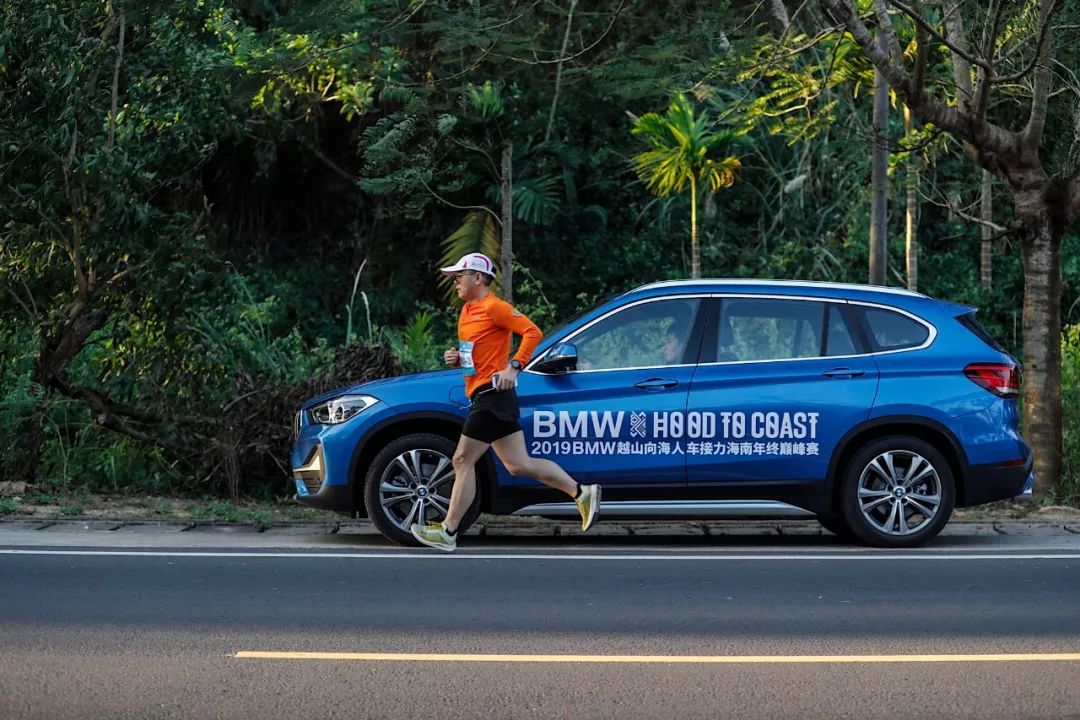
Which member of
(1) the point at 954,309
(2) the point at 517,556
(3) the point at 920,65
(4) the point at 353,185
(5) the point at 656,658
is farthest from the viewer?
(4) the point at 353,185

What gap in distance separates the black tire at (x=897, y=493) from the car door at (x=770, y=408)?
243mm

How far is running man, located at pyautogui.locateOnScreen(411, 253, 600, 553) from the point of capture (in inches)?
411

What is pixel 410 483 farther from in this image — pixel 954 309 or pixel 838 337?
pixel 954 309

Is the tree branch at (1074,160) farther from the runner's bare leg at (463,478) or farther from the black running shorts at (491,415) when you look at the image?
the runner's bare leg at (463,478)

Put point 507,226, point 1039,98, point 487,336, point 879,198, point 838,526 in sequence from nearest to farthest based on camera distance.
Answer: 1. point 487,336
2. point 838,526
3. point 1039,98
4. point 879,198
5. point 507,226

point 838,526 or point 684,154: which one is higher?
point 684,154

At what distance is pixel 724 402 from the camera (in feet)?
36.4

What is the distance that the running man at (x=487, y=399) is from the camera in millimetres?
10430

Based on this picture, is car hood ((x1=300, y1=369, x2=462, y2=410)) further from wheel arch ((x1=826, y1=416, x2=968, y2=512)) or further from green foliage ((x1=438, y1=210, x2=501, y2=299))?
green foliage ((x1=438, y1=210, x2=501, y2=299))

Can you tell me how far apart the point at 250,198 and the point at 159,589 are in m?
20.7

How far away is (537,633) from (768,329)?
163 inches

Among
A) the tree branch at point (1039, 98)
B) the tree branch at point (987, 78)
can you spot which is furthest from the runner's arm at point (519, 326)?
the tree branch at point (1039, 98)

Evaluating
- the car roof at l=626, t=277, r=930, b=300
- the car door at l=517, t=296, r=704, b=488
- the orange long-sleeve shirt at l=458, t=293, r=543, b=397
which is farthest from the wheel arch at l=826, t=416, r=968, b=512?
the orange long-sleeve shirt at l=458, t=293, r=543, b=397

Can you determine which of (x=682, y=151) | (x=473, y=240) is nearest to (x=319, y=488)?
(x=682, y=151)
